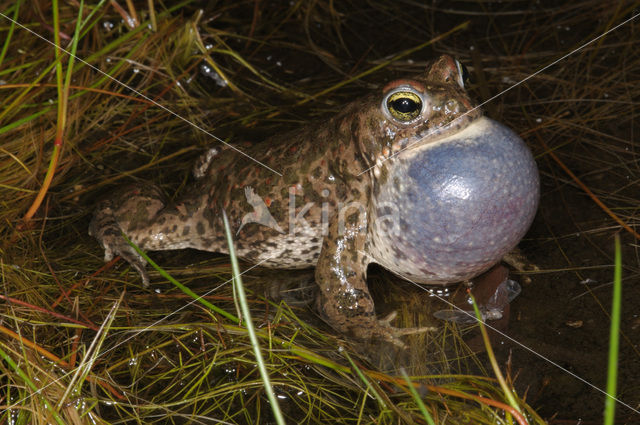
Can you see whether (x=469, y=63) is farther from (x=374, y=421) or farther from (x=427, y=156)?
(x=374, y=421)

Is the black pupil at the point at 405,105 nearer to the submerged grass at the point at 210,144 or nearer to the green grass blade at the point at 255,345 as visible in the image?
the submerged grass at the point at 210,144

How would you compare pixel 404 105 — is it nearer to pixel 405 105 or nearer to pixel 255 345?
pixel 405 105

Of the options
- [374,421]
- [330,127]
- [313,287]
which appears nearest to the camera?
[374,421]

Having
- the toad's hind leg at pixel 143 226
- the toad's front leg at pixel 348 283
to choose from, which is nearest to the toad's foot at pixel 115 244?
the toad's hind leg at pixel 143 226

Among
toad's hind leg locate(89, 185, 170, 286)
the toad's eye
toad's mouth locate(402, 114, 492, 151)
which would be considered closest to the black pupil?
the toad's eye

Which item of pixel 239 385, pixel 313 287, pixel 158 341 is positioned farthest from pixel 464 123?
→ pixel 158 341

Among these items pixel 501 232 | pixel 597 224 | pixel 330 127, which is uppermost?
pixel 330 127

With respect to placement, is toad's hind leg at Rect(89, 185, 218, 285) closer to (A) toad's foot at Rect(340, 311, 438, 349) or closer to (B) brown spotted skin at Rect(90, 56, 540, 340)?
(B) brown spotted skin at Rect(90, 56, 540, 340)
